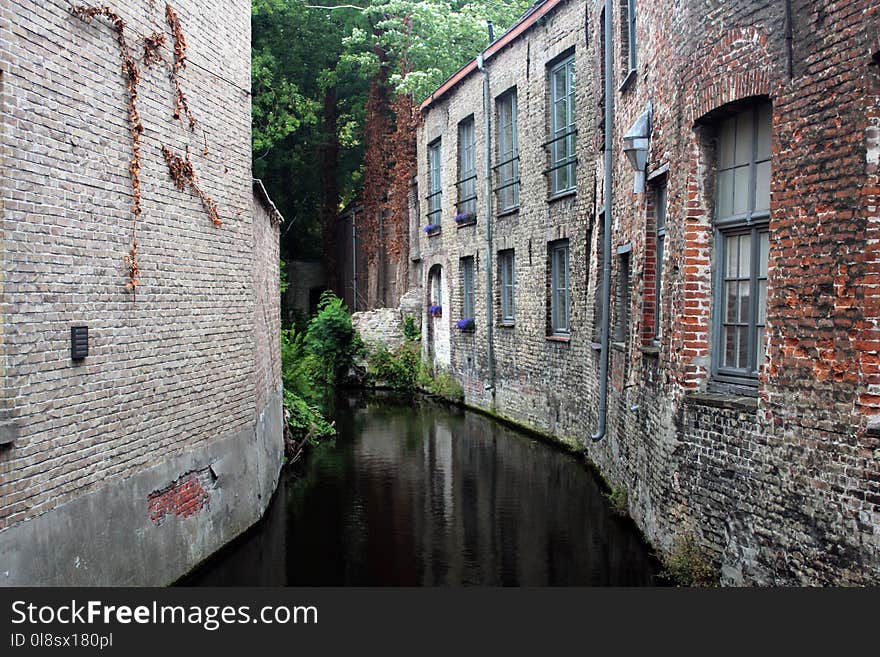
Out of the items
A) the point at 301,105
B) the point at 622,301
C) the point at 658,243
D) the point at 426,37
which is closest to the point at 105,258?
the point at 658,243

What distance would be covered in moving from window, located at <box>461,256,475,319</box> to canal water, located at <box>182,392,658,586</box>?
542 cm

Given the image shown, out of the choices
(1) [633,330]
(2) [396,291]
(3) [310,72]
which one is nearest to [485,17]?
(3) [310,72]

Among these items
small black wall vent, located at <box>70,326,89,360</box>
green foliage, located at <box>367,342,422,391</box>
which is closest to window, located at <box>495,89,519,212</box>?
green foliage, located at <box>367,342,422,391</box>

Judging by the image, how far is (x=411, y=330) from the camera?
24094mm

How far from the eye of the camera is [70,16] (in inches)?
247

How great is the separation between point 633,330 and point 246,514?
15.1 feet

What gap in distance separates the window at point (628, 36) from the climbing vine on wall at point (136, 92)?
5014 mm

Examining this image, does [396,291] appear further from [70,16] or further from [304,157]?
[70,16]

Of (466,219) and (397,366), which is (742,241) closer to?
(466,219)

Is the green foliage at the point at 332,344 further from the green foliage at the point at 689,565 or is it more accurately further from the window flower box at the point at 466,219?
the green foliage at the point at 689,565

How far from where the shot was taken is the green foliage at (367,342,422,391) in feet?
77.7

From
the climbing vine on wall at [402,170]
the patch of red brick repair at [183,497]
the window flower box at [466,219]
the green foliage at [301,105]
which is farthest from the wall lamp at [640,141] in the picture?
the green foliage at [301,105]

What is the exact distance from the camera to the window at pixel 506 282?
18.0 metres

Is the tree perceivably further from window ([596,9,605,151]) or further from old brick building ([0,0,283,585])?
old brick building ([0,0,283,585])
